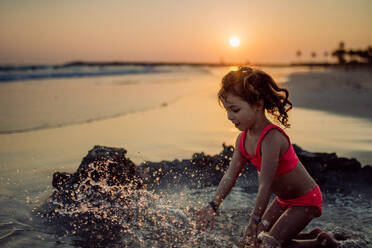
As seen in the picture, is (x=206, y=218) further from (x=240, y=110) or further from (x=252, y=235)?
(x=240, y=110)

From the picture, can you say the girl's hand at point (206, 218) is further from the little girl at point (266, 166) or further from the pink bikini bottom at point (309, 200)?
the pink bikini bottom at point (309, 200)

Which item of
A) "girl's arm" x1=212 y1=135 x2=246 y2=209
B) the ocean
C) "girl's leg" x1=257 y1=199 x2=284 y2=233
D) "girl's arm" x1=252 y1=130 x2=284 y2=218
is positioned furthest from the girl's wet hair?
the ocean

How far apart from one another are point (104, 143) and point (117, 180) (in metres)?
2.36

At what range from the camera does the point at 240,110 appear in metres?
2.47

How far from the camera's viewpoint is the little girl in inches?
94.4

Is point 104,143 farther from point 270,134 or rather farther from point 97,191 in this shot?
point 270,134

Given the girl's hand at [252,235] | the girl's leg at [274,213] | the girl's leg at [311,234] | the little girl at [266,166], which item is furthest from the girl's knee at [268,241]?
the girl's leg at [311,234]

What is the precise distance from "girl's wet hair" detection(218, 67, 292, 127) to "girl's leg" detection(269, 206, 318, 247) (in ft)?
2.67

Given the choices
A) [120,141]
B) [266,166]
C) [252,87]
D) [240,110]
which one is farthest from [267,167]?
[120,141]

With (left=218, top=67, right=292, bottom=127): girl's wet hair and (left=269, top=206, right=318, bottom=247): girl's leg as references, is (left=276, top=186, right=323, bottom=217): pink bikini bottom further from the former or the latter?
(left=218, top=67, right=292, bottom=127): girl's wet hair

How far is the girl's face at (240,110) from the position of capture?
2451mm

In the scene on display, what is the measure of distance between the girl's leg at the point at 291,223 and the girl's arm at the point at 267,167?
29 cm

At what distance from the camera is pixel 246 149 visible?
8.91 feet

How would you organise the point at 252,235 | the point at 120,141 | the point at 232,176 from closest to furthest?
the point at 252,235 → the point at 232,176 → the point at 120,141
